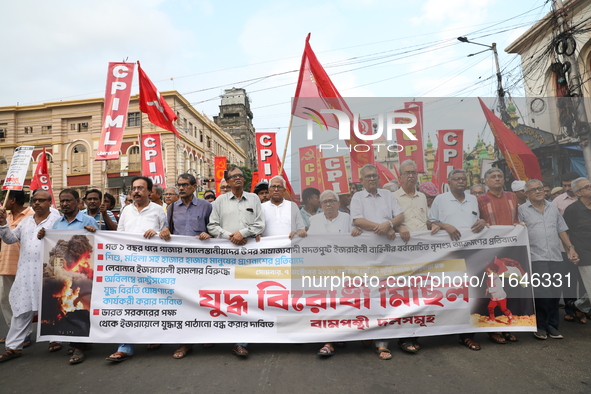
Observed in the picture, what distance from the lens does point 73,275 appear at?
377 centimetres

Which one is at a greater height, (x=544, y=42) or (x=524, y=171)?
(x=544, y=42)

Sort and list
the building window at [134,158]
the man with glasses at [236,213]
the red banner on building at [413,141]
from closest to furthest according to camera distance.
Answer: the man with glasses at [236,213] → the red banner on building at [413,141] → the building window at [134,158]

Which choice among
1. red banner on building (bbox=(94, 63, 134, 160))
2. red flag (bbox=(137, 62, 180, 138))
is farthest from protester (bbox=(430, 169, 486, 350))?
red flag (bbox=(137, 62, 180, 138))

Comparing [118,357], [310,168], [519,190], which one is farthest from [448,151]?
[118,357]

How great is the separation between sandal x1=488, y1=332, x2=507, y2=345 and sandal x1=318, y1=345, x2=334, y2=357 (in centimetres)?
174

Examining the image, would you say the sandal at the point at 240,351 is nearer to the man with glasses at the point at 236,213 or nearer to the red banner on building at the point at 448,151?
the man with glasses at the point at 236,213

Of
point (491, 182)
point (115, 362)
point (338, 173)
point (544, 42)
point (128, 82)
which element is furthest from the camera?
point (544, 42)

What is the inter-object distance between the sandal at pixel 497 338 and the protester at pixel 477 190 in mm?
1469

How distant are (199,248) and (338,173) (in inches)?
136

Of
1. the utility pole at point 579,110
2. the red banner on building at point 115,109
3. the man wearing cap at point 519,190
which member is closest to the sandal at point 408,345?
the man wearing cap at point 519,190

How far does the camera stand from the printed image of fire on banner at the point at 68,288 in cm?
367

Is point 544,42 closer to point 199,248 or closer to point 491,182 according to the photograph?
point 491,182

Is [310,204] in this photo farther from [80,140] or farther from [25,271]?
[80,140]

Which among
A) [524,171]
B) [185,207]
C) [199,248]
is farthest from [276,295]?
[524,171]
